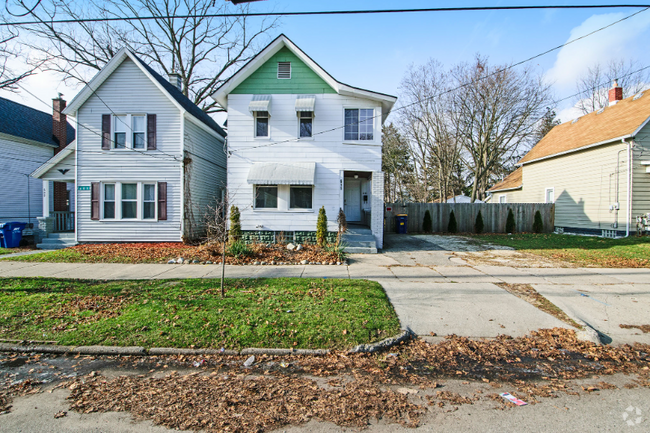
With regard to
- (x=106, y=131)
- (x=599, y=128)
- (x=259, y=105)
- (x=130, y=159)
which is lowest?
(x=130, y=159)

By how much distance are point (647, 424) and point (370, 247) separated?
9.57 m

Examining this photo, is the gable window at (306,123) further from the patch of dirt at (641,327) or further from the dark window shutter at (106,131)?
the patch of dirt at (641,327)

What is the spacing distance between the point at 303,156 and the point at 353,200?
402cm

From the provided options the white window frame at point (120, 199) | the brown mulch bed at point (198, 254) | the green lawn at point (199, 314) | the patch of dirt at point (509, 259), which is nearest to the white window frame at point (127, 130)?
the white window frame at point (120, 199)

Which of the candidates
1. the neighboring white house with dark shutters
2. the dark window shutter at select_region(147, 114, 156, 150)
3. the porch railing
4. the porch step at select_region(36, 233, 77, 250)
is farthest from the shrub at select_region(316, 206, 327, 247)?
the porch railing

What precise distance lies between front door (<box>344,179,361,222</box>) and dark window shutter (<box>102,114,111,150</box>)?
419 inches

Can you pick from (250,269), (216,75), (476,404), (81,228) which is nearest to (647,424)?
(476,404)

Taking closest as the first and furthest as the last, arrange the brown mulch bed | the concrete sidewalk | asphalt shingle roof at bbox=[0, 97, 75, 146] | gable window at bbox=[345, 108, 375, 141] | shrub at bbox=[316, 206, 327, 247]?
1. the concrete sidewalk
2. the brown mulch bed
3. shrub at bbox=[316, 206, 327, 247]
4. gable window at bbox=[345, 108, 375, 141]
5. asphalt shingle roof at bbox=[0, 97, 75, 146]

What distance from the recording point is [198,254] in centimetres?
1094

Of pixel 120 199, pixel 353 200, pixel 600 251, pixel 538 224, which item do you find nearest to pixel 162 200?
pixel 120 199

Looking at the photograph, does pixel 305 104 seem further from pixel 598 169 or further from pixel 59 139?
pixel 59 139

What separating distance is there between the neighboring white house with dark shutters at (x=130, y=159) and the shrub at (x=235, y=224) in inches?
119

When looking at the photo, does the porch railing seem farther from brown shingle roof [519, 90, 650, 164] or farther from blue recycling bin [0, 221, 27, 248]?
brown shingle roof [519, 90, 650, 164]

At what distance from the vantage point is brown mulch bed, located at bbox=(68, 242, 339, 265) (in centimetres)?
1023
